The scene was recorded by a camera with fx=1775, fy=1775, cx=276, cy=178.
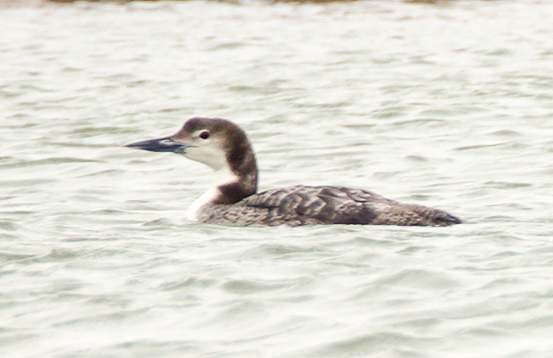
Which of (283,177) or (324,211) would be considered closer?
(324,211)

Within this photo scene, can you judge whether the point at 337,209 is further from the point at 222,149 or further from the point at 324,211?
the point at 222,149

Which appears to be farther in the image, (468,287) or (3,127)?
(3,127)

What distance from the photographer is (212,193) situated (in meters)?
12.5

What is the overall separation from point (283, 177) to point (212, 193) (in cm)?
235

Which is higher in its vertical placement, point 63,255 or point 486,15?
point 63,255

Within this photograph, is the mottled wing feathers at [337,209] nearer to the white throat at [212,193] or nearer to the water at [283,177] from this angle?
the water at [283,177]

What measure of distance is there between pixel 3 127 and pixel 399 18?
11.2 meters

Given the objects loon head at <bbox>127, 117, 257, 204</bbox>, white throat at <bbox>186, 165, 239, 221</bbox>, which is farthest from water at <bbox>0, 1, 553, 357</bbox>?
loon head at <bbox>127, 117, 257, 204</bbox>

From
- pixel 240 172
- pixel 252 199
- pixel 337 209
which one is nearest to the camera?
pixel 337 209

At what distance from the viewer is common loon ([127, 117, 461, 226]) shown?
37.3 ft

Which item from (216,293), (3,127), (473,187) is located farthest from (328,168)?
(216,293)

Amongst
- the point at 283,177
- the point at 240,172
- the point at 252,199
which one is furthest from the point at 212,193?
the point at 283,177

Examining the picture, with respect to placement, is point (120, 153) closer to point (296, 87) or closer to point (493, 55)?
point (296, 87)

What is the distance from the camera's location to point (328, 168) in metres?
15.2
